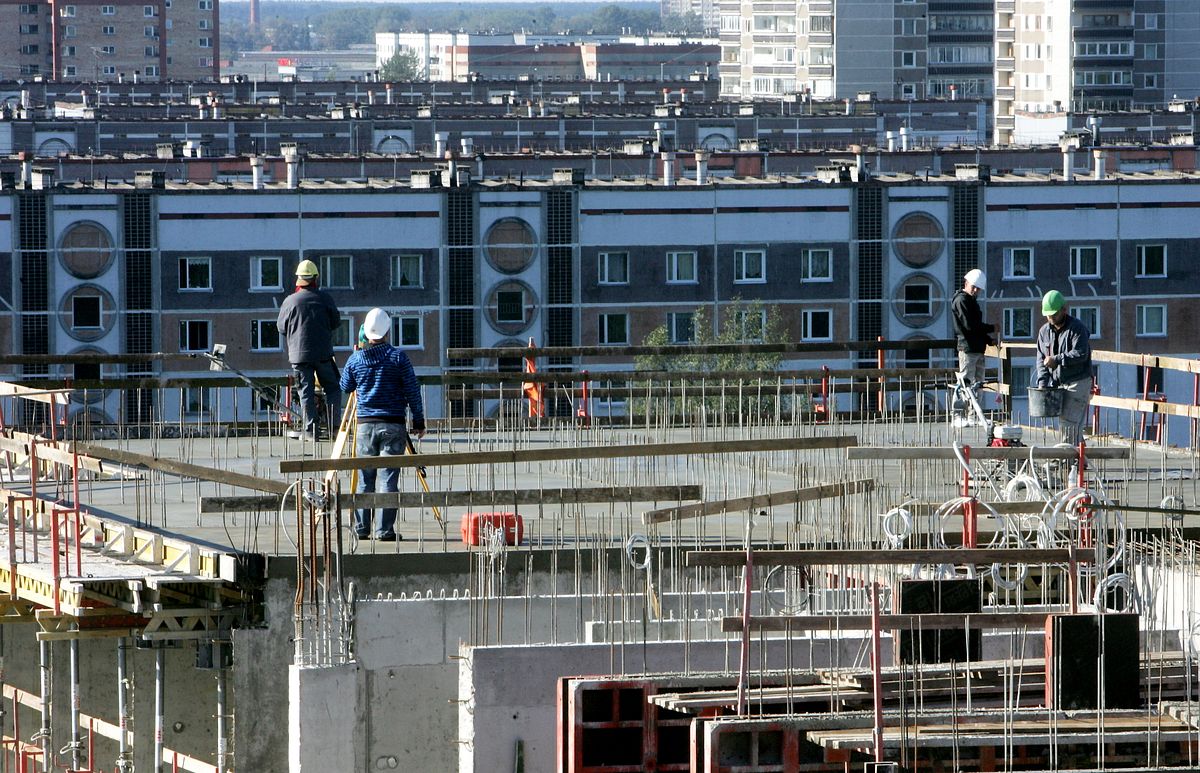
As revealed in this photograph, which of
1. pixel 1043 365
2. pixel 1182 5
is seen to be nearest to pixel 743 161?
pixel 1182 5

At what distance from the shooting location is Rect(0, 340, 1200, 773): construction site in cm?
1384

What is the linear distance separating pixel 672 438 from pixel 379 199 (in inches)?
1990

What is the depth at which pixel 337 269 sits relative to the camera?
74062mm

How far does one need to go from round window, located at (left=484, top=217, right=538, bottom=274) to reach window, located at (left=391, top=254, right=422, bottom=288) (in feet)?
7.53

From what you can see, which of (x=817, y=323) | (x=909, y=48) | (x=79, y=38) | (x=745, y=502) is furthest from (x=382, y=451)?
(x=79, y=38)

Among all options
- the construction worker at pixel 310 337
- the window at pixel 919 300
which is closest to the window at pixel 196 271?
the window at pixel 919 300

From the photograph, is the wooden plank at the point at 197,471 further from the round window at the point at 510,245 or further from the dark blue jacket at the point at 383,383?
the round window at the point at 510,245

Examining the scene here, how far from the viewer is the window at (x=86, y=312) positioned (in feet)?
243

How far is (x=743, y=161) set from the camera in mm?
96688

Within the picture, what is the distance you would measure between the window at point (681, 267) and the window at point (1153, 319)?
14.9 meters

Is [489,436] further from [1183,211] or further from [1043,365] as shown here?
[1183,211]

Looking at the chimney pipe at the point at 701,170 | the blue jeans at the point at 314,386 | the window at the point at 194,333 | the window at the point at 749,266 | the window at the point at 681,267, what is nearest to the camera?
the blue jeans at the point at 314,386

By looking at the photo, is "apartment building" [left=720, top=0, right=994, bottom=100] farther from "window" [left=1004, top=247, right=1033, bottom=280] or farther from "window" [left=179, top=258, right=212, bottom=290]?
"window" [left=179, top=258, right=212, bottom=290]

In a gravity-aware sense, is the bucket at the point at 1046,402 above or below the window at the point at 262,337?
below
